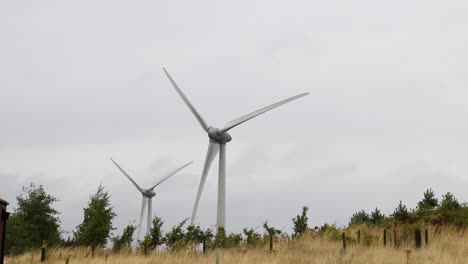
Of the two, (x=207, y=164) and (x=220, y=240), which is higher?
(x=207, y=164)

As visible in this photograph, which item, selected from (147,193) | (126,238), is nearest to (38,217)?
(147,193)

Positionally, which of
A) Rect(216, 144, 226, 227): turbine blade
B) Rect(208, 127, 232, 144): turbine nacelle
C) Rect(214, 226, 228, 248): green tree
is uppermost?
Rect(208, 127, 232, 144): turbine nacelle

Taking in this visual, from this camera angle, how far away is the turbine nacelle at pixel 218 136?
1625 inches

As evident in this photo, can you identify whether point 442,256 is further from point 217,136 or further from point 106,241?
point 106,241

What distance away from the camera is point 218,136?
135ft

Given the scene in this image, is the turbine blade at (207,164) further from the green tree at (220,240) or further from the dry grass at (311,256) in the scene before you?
the dry grass at (311,256)

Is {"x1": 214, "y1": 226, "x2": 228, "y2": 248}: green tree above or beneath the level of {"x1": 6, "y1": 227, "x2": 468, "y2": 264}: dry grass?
above

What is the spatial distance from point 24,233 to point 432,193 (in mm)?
34258

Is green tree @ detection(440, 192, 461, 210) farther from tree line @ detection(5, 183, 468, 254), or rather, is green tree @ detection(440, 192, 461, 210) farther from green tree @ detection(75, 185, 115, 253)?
green tree @ detection(75, 185, 115, 253)

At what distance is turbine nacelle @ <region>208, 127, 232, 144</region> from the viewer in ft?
135

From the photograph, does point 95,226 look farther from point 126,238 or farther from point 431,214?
point 431,214

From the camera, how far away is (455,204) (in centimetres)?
3759

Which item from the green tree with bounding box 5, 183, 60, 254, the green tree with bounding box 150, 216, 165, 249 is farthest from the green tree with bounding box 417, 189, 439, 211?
the green tree with bounding box 5, 183, 60, 254

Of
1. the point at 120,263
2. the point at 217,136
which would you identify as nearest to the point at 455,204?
the point at 217,136
